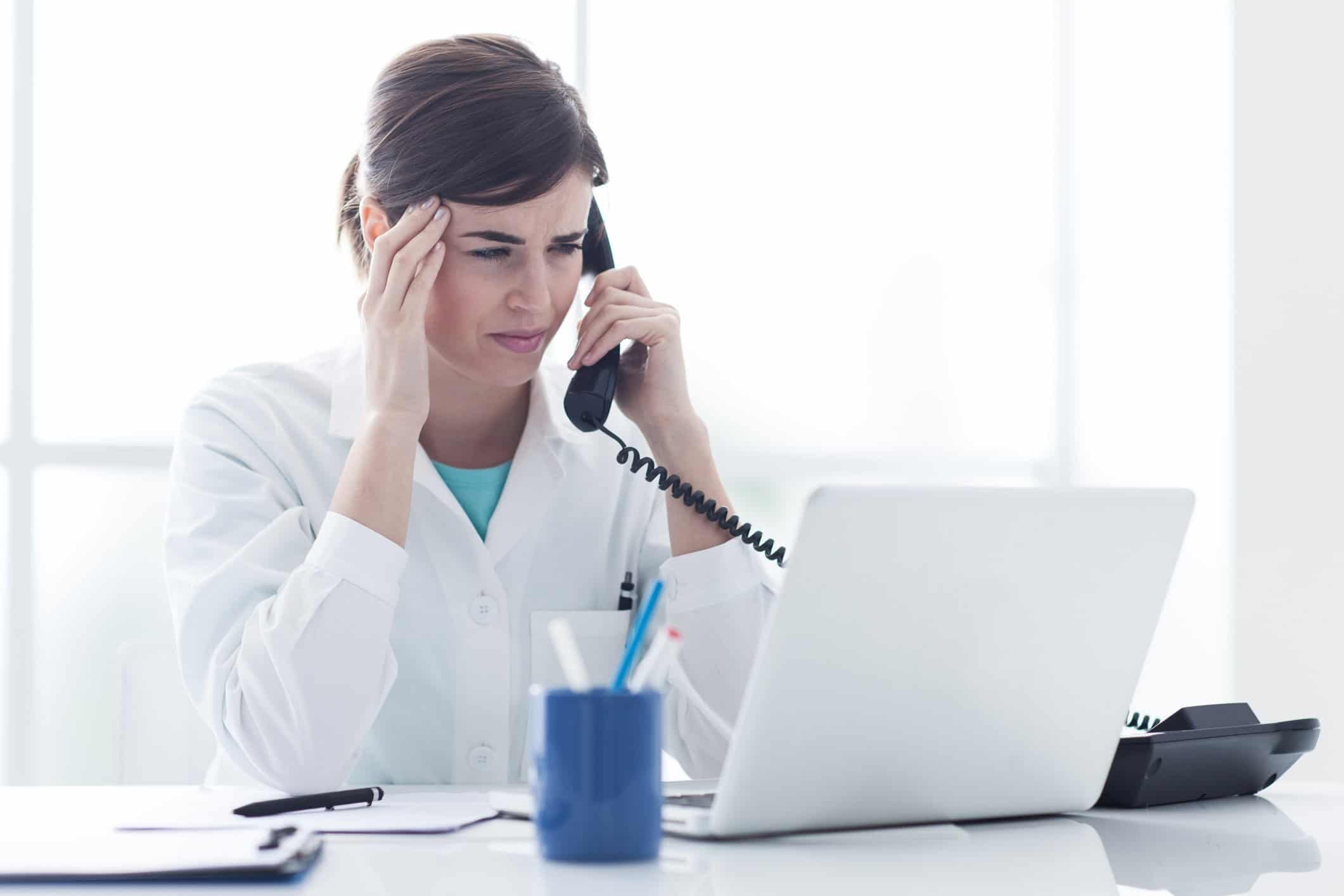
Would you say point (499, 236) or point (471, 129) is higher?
point (471, 129)

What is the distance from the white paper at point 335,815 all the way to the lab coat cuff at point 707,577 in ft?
1.64

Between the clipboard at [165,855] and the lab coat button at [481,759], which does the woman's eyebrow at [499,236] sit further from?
the clipboard at [165,855]

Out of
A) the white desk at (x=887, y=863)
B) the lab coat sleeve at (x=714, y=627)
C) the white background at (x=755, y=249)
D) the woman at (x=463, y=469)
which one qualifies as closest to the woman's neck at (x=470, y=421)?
the woman at (x=463, y=469)

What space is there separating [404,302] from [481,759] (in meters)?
0.57

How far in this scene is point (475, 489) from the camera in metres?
1.76

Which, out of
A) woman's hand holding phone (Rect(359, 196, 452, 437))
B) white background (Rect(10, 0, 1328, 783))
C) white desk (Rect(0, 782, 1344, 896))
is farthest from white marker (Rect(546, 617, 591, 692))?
white background (Rect(10, 0, 1328, 783))

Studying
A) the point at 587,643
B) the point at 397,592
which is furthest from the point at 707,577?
the point at 397,592

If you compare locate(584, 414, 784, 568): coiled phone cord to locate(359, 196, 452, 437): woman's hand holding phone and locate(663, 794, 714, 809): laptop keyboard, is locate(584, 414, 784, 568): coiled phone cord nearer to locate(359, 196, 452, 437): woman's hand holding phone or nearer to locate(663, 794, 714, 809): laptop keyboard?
locate(359, 196, 452, 437): woman's hand holding phone

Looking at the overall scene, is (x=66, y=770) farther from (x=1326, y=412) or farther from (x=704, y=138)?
(x=1326, y=412)

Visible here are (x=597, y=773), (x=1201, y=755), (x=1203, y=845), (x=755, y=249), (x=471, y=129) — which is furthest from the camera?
(x=755, y=249)

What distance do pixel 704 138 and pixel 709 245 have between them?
0.25 metres

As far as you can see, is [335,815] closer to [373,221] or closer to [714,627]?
[714,627]

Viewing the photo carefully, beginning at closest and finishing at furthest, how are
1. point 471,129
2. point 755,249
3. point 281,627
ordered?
point 281,627 < point 471,129 < point 755,249

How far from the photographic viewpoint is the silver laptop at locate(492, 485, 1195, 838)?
845 mm
